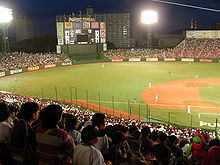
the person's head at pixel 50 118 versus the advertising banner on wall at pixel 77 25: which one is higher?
the advertising banner on wall at pixel 77 25

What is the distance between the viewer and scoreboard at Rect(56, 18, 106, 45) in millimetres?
73312

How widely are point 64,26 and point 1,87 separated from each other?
125 ft

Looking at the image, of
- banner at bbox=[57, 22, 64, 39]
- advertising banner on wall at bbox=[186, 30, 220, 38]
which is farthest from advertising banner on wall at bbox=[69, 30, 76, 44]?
advertising banner on wall at bbox=[186, 30, 220, 38]

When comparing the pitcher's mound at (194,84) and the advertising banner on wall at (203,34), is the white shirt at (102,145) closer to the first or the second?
the pitcher's mound at (194,84)

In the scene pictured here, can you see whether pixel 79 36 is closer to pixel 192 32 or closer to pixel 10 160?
pixel 192 32

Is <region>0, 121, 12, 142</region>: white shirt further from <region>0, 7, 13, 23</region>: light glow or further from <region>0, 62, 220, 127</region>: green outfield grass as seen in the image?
<region>0, 7, 13, 23</region>: light glow

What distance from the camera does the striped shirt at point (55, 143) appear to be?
406 cm

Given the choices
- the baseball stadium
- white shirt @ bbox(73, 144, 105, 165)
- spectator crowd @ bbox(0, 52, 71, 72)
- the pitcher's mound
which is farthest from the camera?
spectator crowd @ bbox(0, 52, 71, 72)

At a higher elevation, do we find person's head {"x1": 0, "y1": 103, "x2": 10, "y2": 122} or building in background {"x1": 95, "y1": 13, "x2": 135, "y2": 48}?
building in background {"x1": 95, "y1": 13, "x2": 135, "y2": 48}

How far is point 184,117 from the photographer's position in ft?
78.9

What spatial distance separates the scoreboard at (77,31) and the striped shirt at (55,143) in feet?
234

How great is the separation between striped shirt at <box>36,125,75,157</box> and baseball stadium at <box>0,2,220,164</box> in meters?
0.14

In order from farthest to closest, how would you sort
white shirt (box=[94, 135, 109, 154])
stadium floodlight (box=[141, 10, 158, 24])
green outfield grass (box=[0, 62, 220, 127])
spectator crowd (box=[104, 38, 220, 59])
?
spectator crowd (box=[104, 38, 220, 59]) → stadium floodlight (box=[141, 10, 158, 24]) → green outfield grass (box=[0, 62, 220, 127]) → white shirt (box=[94, 135, 109, 154])

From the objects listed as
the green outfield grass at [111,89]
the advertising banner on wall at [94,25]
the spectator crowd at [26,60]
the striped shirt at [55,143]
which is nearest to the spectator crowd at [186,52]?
the advertising banner on wall at [94,25]
